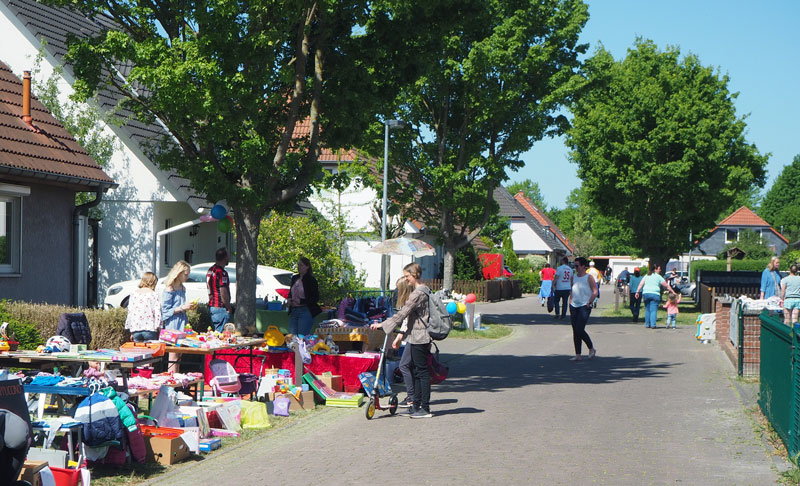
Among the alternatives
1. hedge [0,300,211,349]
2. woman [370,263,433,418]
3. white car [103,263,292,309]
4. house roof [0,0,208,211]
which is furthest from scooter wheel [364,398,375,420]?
house roof [0,0,208,211]

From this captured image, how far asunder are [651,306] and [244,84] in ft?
56.3

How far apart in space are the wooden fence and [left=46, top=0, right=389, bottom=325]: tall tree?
26.6 m

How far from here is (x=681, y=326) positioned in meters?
27.7

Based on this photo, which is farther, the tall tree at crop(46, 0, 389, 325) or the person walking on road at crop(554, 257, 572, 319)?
the person walking on road at crop(554, 257, 572, 319)

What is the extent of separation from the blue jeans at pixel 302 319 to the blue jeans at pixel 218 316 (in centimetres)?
140

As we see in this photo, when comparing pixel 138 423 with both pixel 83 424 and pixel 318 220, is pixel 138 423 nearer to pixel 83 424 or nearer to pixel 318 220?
pixel 83 424

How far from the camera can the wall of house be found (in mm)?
14938

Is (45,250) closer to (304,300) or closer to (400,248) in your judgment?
(304,300)

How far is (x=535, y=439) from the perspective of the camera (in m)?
9.62

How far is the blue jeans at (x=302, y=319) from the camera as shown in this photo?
50.3 feet

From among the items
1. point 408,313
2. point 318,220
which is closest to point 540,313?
point 318,220

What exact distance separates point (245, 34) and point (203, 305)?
5363 millimetres

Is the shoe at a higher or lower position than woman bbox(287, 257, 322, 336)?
lower

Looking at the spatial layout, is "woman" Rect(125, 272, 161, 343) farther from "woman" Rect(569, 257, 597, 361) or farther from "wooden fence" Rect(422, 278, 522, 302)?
"wooden fence" Rect(422, 278, 522, 302)
